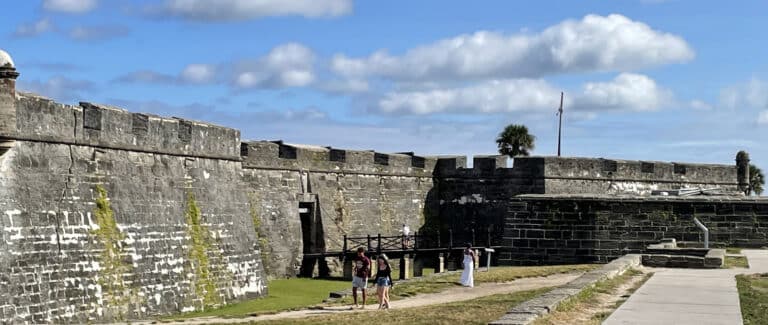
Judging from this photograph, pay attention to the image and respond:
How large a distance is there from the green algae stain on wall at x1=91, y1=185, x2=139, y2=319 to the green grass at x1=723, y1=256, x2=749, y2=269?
1059 cm

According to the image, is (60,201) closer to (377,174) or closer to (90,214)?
(90,214)

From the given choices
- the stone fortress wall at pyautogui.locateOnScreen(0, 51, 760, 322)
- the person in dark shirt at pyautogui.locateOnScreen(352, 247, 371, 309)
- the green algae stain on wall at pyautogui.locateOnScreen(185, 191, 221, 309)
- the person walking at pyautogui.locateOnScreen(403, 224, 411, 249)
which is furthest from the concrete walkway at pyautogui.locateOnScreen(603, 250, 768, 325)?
the person walking at pyautogui.locateOnScreen(403, 224, 411, 249)

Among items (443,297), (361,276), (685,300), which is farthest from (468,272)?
(685,300)

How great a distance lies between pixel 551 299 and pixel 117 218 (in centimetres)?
928

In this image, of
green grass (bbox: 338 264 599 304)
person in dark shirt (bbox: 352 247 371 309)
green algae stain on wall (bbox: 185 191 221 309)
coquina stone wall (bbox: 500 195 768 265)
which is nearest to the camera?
person in dark shirt (bbox: 352 247 371 309)

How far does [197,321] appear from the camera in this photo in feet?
53.2

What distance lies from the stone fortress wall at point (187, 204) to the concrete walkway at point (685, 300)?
7001 mm

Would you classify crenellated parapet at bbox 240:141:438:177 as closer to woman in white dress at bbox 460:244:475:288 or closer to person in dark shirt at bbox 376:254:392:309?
woman in white dress at bbox 460:244:475:288

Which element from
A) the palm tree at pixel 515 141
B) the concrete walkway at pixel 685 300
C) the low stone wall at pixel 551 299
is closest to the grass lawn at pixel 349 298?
the low stone wall at pixel 551 299

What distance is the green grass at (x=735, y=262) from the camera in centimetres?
1877

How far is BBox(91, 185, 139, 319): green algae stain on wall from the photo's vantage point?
59.6 ft

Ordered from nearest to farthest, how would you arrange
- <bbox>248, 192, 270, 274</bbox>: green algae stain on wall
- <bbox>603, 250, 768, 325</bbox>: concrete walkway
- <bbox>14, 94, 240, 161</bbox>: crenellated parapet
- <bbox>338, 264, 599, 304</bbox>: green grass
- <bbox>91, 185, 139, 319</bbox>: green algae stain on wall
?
1. <bbox>603, 250, 768, 325</bbox>: concrete walkway
2. <bbox>14, 94, 240, 161</bbox>: crenellated parapet
3. <bbox>91, 185, 139, 319</bbox>: green algae stain on wall
4. <bbox>338, 264, 599, 304</bbox>: green grass
5. <bbox>248, 192, 270, 274</bbox>: green algae stain on wall

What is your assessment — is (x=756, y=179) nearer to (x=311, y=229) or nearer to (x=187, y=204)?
(x=311, y=229)

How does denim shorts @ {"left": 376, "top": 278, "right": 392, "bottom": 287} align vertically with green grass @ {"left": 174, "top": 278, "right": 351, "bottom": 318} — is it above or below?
above
